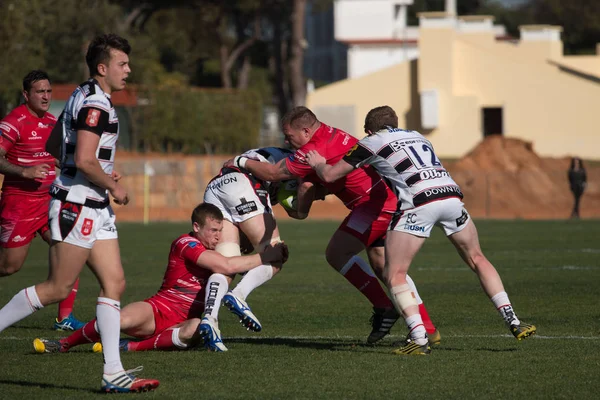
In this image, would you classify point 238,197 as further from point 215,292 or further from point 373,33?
point 373,33

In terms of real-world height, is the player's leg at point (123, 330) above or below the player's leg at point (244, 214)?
below

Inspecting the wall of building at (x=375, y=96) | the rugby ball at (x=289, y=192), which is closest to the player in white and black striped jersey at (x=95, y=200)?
the rugby ball at (x=289, y=192)

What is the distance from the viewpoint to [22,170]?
9328 mm

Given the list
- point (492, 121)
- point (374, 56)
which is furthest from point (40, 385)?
point (374, 56)

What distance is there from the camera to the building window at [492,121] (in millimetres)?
50938

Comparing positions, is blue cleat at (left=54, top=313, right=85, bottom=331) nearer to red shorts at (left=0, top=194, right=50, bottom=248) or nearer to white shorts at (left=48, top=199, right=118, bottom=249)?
red shorts at (left=0, top=194, right=50, bottom=248)

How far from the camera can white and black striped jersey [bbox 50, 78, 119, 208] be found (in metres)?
6.96

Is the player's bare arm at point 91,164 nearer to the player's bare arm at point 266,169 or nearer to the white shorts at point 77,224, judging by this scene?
the white shorts at point 77,224

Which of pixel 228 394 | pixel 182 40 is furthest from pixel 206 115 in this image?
pixel 228 394

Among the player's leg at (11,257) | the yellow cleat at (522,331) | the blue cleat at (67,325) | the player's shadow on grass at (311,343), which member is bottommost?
the blue cleat at (67,325)

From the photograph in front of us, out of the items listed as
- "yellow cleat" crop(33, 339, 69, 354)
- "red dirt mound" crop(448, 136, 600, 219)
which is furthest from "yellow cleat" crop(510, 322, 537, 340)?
"red dirt mound" crop(448, 136, 600, 219)

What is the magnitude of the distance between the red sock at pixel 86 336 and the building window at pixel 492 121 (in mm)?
43654

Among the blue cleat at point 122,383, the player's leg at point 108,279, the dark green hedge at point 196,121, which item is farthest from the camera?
the dark green hedge at point 196,121

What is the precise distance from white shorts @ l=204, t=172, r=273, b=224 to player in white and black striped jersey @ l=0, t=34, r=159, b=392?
7.26 feet
